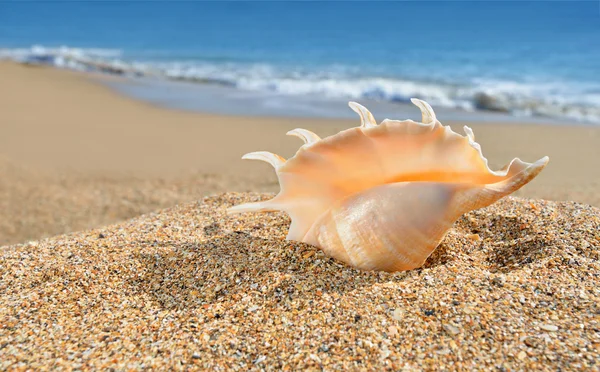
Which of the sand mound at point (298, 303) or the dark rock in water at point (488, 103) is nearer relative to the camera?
the sand mound at point (298, 303)

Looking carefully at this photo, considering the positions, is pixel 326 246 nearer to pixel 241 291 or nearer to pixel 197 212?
pixel 241 291

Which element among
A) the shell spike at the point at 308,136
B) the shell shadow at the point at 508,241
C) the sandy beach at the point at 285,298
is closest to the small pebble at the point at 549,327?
the sandy beach at the point at 285,298

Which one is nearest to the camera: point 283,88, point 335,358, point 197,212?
point 335,358

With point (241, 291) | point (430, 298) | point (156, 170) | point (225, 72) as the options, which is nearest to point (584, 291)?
point (430, 298)

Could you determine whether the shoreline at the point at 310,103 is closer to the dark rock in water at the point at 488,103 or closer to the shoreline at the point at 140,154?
the dark rock in water at the point at 488,103

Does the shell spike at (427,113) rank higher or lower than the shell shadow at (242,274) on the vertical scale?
higher

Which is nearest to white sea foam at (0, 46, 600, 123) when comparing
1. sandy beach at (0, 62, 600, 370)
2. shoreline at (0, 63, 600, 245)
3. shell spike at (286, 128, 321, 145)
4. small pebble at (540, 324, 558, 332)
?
shoreline at (0, 63, 600, 245)

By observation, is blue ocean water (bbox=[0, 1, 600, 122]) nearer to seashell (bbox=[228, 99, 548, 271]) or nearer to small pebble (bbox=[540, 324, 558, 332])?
seashell (bbox=[228, 99, 548, 271])
